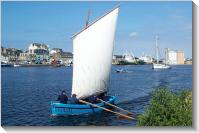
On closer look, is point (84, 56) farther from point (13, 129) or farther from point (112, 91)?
point (13, 129)

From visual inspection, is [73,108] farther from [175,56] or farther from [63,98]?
[175,56]

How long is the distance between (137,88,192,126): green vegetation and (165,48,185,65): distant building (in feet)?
2.42

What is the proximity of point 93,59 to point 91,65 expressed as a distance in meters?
0.14

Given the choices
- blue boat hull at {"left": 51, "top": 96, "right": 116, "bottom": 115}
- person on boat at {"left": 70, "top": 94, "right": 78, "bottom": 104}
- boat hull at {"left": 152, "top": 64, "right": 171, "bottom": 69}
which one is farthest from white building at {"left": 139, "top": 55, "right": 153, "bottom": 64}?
person on boat at {"left": 70, "top": 94, "right": 78, "bottom": 104}

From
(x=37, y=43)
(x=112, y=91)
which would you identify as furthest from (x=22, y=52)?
(x=112, y=91)

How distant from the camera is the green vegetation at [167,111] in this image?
981cm

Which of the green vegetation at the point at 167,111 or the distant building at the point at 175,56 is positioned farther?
the distant building at the point at 175,56

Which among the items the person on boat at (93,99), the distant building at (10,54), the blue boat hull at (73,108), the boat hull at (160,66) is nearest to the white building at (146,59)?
the boat hull at (160,66)

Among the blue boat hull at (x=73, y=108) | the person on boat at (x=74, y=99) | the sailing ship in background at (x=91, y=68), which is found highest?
the sailing ship in background at (x=91, y=68)

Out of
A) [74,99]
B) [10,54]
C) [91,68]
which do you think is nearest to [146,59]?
[91,68]

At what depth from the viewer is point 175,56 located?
10.8 meters

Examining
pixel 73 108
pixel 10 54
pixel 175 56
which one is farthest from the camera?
pixel 73 108

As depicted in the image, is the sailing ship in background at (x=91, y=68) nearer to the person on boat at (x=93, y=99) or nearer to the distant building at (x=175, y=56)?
the person on boat at (x=93, y=99)

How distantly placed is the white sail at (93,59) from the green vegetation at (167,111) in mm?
1773
